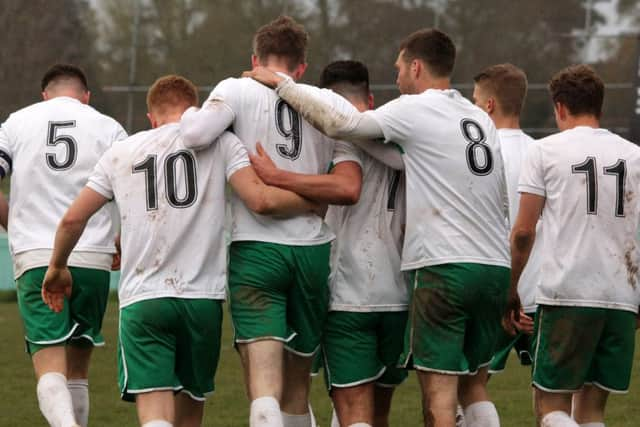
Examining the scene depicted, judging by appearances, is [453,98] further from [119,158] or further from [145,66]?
[145,66]

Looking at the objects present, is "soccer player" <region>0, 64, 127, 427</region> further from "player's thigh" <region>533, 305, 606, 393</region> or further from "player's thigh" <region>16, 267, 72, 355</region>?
"player's thigh" <region>533, 305, 606, 393</region>

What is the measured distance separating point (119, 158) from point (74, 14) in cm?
1642

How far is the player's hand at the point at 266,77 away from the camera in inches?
250

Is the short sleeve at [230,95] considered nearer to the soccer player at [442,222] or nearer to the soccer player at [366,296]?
the soccer player at [442,222]

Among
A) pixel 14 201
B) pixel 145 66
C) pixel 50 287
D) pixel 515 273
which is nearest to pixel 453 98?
pixel 515 273

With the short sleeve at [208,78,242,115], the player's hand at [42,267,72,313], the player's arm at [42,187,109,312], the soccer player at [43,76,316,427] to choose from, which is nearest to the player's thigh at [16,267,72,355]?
the player's hand at [42,267,72,313]

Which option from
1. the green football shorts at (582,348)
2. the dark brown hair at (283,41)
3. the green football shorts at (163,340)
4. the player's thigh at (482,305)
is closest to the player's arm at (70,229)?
the green football shorts at (163,340)

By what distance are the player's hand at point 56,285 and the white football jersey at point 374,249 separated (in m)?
1.30

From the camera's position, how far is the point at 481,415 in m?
7.12

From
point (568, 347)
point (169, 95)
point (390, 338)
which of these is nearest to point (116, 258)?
point (169, 95)

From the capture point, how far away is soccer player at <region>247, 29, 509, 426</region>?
6.27 metres

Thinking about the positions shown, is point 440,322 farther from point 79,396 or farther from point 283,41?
point 79,396

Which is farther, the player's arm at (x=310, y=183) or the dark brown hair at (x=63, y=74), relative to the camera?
the dark brown hair at (x=63, y=74)

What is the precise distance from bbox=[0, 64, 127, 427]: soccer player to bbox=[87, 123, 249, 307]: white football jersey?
1.60m
